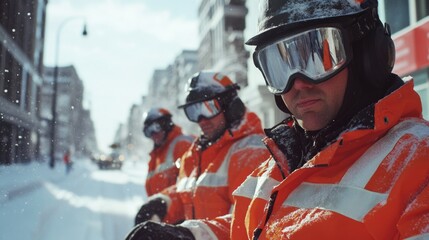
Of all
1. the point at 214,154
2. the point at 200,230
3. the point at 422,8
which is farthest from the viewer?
the point at 422,8

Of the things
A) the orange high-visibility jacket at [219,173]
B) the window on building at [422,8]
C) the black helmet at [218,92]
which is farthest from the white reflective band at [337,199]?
the window on building at [422,8]

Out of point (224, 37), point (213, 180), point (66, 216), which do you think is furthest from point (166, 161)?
point (224, 37)

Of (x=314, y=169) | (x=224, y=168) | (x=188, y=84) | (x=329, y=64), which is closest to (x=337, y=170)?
(x=314, y=169)

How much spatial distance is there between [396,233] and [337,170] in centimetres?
24

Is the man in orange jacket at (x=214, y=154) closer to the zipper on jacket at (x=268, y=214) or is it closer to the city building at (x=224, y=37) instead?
the zipper on jacket at (x=268, y=214)

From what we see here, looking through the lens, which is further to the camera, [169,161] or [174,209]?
[169,161]

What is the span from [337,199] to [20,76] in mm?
34457

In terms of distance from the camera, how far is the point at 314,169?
1302mm

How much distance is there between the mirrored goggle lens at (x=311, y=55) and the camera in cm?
135

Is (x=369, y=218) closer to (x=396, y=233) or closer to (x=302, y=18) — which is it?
(x=396, y=233)

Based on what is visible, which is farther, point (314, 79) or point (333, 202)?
point (314, 79)

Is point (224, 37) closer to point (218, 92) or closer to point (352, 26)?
point (218, 92)

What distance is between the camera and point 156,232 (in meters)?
1.58

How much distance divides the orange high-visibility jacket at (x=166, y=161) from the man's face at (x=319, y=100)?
3480mm
